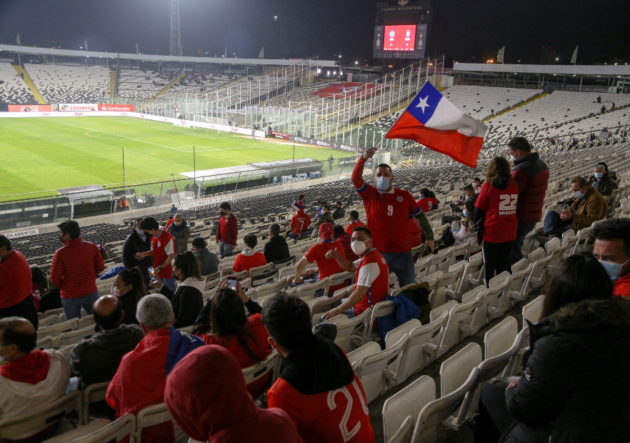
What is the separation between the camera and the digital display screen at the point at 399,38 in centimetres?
5306

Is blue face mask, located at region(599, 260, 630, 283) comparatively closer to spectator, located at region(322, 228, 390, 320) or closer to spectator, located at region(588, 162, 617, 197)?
spectator, located at region(322, 228, 390, 320)

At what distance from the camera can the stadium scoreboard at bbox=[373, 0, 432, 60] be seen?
171 ft

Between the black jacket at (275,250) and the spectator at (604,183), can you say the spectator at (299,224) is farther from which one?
the spectator at (604,183)

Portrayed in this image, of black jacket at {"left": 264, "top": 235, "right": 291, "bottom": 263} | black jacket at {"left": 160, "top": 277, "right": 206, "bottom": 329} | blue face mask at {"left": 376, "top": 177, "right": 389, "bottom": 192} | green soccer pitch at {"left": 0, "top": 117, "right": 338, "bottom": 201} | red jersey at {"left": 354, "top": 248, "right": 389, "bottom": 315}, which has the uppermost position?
blue face mask at {"left": 376, "top": 177, "right": 389, "bottom": 192}

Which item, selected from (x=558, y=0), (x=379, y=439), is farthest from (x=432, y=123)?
(x=558, y=0)

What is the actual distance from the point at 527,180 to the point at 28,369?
4921mm

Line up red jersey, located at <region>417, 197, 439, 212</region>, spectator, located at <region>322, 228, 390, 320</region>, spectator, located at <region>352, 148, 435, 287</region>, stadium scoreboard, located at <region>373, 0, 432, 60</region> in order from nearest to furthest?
spectator, located at <region>322, 228, 390, 320</region>
spectator, located at <region>352, 148, 435, 287</region>
red jersey, located at <region>417, 197, 439, 212</region>
stadium scoreboard, located at <region>373, 0, 432, 60</region>

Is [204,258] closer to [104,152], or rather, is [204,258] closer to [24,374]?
[24,374]

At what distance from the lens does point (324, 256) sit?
543cm

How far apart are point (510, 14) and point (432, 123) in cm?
5823

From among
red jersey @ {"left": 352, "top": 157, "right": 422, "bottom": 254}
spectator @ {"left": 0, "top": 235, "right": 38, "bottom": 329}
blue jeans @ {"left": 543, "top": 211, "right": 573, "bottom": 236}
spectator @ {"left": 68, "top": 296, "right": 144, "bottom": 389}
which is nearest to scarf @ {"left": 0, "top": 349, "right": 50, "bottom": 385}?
spectator @ {"left": 68, "top": 296, "right": 144, "bottom": 389}

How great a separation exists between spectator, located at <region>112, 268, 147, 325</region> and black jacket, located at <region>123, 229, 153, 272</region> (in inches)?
91.9

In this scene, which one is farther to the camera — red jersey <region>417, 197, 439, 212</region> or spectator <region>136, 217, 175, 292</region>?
red jersey <region>417, 197, 439, 212</region>

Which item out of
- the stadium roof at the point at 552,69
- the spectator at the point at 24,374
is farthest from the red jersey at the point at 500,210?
the stadium roof at the point at 552,69
